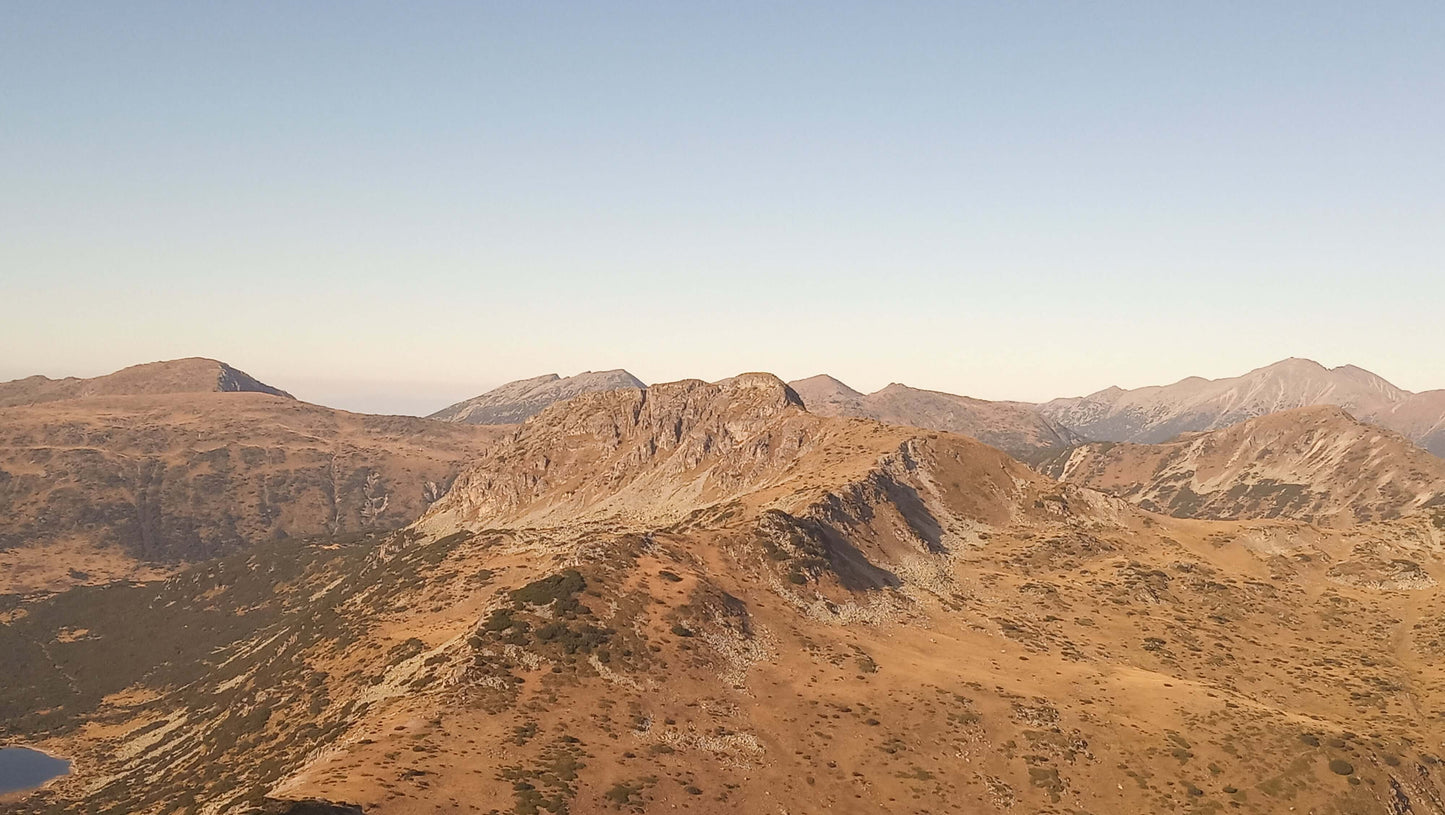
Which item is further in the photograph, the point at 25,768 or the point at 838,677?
the point at 25,768

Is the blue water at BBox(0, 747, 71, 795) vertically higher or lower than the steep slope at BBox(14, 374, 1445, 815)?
lower

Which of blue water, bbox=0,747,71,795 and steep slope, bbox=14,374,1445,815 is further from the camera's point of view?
blue water, bbox=0,747,71,795

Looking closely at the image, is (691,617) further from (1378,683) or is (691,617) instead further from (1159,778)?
(1378,683)

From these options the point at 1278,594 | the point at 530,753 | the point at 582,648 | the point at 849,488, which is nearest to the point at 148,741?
the point at 582,648

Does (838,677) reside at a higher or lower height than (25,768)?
higher

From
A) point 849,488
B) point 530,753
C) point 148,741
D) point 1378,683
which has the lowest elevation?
point 148,741
